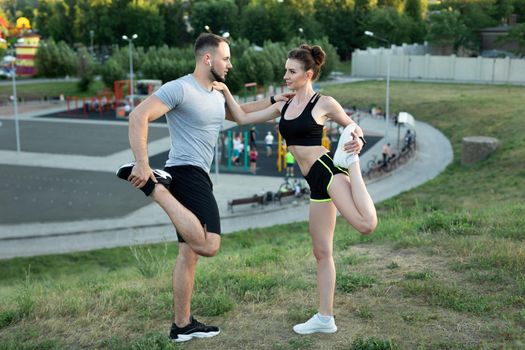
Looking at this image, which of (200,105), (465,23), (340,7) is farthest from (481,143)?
(340,7)

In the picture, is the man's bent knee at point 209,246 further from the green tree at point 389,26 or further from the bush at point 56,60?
the green tree at point 389,26

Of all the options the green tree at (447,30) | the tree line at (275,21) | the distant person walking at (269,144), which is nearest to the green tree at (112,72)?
the tree line at (275,21)

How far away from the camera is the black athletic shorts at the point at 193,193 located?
476 centimetres

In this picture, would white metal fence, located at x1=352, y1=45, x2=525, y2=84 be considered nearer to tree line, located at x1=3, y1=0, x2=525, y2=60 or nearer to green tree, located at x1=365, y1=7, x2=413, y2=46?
green tree, located at x1=365, y1=7, x2=413, y2=46

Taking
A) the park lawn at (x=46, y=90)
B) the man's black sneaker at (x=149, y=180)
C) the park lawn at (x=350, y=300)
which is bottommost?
the park lawn at (x=46, y=90)

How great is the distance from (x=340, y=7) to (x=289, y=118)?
3224 inches

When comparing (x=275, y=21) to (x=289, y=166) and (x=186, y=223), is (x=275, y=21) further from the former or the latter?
(x=186, y=223)

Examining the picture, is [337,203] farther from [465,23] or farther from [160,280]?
[465,23]

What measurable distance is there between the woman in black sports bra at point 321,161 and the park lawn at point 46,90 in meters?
53.3

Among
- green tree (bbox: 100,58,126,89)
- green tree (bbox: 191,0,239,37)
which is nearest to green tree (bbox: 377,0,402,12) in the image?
green tree (bbox: 191,0,239,37)

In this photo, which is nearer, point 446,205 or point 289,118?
point 289,118

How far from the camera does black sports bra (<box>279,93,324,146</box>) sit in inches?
194

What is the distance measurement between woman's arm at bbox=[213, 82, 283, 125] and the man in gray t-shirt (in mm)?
306

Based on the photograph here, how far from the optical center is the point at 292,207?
2127cm
